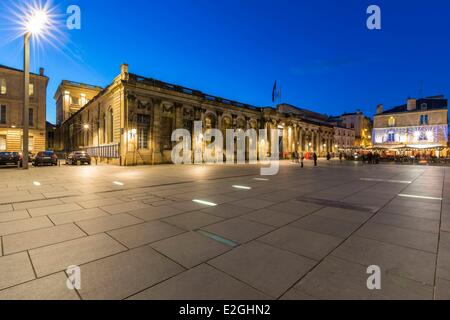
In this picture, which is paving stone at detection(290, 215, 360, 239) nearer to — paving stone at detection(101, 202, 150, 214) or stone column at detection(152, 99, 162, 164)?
paving stone at detection(101, 202, 150, 214)

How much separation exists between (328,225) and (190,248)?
9.53 ft

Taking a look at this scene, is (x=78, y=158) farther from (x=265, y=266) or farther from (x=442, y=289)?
(x=442, y=289)

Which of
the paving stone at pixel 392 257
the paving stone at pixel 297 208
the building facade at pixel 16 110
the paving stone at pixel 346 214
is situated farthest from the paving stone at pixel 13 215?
the building facade at pixel 16 110

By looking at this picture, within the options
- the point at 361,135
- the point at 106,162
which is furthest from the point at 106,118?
the point at 361,135

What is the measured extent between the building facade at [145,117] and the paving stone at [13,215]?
1962cm

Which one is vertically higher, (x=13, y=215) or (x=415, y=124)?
(x=415, y=124)

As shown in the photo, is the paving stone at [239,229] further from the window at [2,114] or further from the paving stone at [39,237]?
the window at [2,114]

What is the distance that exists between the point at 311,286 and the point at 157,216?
3.72m

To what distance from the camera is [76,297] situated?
231 cm

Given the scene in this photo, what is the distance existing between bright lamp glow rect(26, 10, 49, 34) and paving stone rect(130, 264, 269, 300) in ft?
58.8

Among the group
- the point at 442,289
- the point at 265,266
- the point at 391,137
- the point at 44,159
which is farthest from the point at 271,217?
the point at 391,137

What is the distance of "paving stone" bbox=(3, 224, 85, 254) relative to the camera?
3545mm

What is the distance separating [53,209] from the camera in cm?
582
